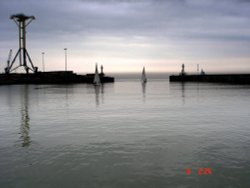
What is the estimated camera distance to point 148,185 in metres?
9.30

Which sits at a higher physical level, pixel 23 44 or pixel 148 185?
pixel 23 44

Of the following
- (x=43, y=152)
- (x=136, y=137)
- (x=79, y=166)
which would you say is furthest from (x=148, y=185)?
(x=136, y=137)

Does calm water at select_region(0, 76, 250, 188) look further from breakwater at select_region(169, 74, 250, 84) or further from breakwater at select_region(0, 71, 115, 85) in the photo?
breakwater at select_region(0, 71, 115, 85)

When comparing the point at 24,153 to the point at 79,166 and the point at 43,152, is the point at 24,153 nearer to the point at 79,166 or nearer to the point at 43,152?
the point at 43,152

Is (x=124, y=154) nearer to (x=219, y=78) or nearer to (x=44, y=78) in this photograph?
(x=44, y=78)

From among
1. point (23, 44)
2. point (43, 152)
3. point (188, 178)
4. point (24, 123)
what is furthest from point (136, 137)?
point (23, 44)

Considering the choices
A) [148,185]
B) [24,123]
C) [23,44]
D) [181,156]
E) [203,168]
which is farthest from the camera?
[23,44]

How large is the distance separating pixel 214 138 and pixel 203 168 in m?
5.39

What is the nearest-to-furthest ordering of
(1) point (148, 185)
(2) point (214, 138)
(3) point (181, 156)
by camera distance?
(1) point (148, 185)
(3) point (181, 156)
(2) point (214, 138)

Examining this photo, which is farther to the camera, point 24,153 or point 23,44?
point 23,44
